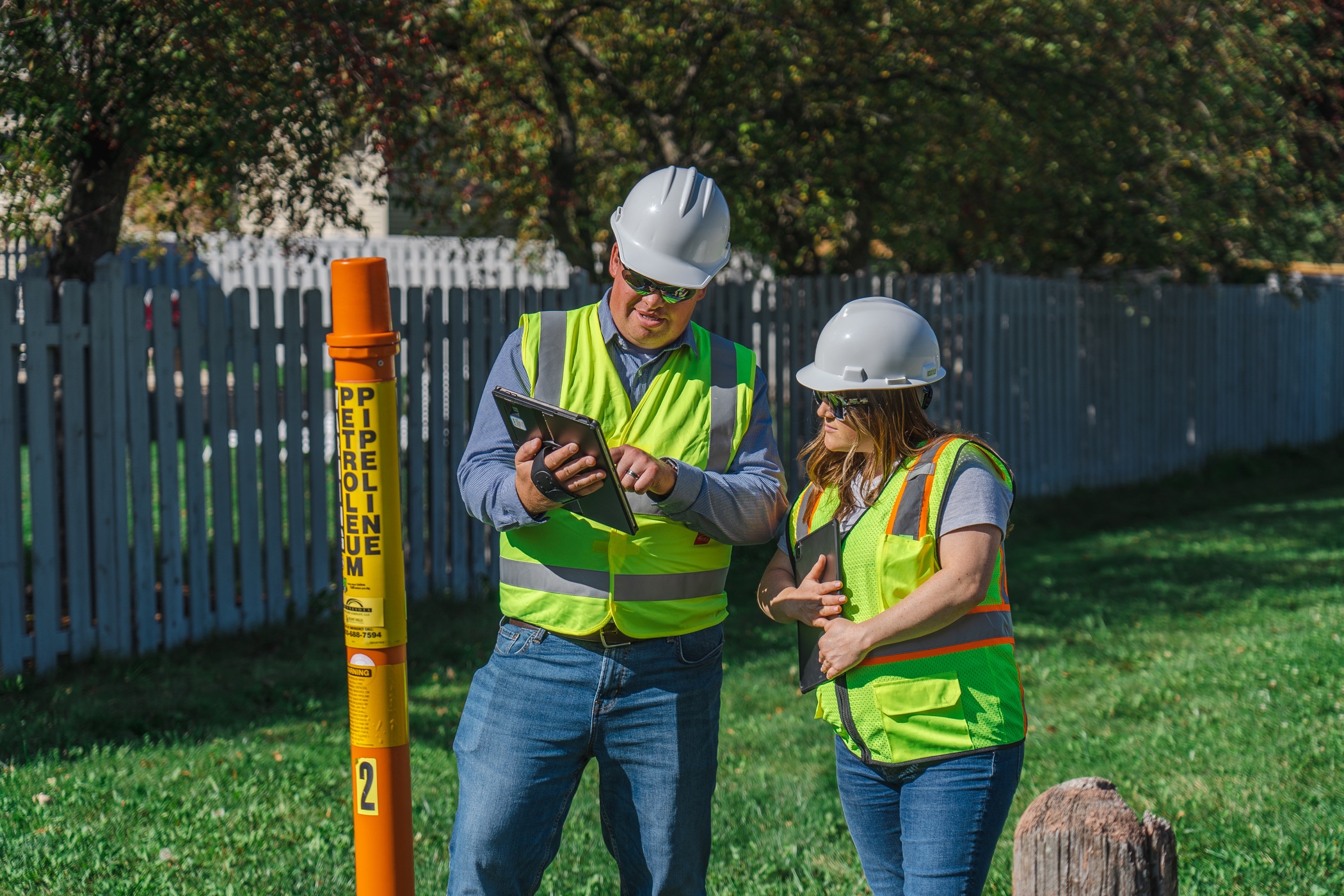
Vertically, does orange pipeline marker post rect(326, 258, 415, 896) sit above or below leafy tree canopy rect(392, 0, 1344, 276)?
below

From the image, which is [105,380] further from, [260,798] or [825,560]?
[825,560]

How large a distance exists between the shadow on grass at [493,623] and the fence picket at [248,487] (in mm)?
229

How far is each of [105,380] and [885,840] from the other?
16.0ft

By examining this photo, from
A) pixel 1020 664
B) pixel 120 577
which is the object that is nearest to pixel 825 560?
pixel 1020 664

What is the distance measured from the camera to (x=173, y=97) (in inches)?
256

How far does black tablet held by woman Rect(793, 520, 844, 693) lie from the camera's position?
275cm

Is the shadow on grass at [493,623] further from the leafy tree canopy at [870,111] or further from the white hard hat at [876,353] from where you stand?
the white hard hat at [876,353]

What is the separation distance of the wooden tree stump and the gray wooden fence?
5.23m

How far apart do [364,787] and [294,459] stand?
528 cm

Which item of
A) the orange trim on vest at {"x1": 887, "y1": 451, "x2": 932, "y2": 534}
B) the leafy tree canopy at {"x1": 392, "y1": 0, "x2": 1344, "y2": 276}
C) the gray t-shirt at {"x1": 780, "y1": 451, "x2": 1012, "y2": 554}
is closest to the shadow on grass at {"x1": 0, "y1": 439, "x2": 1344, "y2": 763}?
the leafy tree canopy at {"x1": 392, "y1": 0, "x2": 1344, "y2": 276}

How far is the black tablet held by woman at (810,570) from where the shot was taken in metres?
2.75

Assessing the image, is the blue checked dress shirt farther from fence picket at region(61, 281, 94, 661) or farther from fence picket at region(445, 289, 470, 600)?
fence picket at region(445, 289, 470, 600)

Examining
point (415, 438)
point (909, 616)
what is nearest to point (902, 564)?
point (909, 616)

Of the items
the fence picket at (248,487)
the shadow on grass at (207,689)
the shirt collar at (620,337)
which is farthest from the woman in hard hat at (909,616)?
the fence picket at (248,487)
